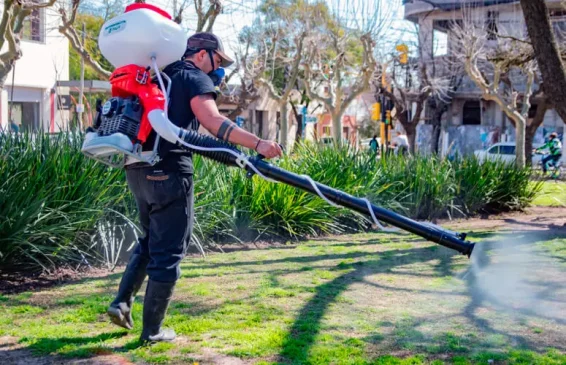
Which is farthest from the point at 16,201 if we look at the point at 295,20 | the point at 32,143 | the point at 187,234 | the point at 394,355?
the point at 295,20

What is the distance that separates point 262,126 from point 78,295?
45.2m

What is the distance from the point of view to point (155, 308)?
409cm

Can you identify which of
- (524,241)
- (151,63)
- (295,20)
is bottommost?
(524,241)

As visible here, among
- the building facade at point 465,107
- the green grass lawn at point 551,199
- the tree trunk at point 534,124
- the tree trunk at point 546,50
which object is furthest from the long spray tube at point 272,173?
the building facade at point 465,107

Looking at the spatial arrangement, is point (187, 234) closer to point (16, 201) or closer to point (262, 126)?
point (16, 201)

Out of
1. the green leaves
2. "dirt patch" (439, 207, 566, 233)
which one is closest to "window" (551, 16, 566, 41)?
"dirt patch" (439, 207, 566, 233)

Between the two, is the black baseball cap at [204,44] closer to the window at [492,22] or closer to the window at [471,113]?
the window at [492,22]

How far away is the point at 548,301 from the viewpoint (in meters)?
5.46

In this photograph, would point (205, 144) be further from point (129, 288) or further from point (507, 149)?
point (507, 149)

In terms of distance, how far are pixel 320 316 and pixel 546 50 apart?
653 cm

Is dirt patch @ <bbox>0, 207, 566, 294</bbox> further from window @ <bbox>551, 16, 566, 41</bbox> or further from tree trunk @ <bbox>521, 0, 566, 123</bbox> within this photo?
window @ <bbox>551, 16, 566, 41</bbox>

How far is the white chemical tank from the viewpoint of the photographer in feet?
13.1

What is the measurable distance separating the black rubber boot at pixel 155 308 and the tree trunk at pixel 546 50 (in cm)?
740

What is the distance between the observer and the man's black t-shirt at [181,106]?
159 inches
